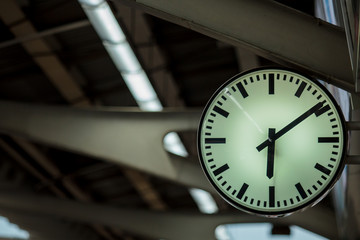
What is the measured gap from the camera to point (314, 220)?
14.3 meters

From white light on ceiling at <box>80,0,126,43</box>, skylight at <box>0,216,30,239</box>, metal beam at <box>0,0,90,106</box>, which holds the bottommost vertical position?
skylight at <box>0,216,30,239</box>

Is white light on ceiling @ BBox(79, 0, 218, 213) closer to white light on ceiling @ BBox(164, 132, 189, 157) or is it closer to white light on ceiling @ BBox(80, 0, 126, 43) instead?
white light on ceiling @ BBox(80, 0, 126, 43)

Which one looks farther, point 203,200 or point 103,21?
point 203,200

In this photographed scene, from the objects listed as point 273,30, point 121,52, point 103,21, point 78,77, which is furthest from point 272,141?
point 78,77

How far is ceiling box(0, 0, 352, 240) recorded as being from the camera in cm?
1298

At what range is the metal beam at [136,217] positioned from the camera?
614 inches

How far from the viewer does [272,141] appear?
18.4ft

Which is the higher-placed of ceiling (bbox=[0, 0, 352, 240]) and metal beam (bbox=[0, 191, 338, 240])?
ceiling (bbox=[0, 0, 352, 240])

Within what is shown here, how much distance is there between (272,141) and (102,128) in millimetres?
7137

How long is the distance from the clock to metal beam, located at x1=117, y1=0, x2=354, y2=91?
38 centimetres

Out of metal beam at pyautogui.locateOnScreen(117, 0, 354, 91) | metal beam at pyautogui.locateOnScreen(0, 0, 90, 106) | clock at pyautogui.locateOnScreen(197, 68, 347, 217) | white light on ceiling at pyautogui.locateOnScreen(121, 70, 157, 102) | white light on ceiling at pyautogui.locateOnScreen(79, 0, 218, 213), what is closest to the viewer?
clock at pyautogui.locateOnScreen(197, 68, 347, 217)

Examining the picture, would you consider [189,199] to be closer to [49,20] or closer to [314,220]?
[314,220]

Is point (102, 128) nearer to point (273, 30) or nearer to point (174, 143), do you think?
point (174, 143)

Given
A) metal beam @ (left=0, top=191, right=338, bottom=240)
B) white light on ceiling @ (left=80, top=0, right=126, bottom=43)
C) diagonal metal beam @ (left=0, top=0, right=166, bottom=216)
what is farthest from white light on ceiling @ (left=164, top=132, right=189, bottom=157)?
white light on ceiling @ (left=80, top=0, right=126, bottom=43)
